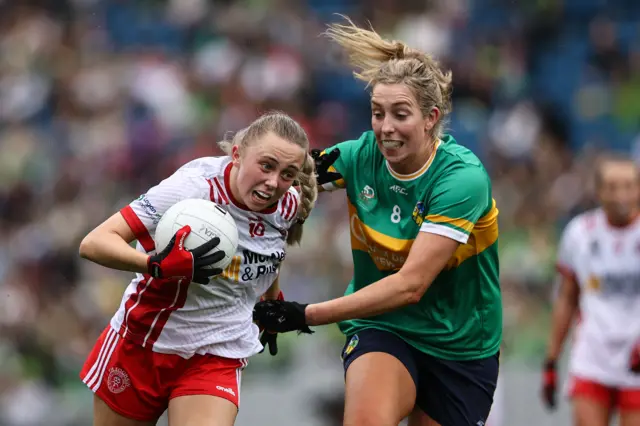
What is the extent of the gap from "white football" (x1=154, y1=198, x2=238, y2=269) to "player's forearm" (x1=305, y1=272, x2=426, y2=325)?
533 mm

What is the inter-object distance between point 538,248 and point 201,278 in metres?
6.06

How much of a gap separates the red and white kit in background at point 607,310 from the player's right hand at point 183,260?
369 centimetres

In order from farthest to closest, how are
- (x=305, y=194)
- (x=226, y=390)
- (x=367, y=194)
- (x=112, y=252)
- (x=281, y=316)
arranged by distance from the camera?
A: (x=367, y=194) < (x=305, y=194) < (x=281, y=316) < (x=226, y=390) < (x=112, y=252)

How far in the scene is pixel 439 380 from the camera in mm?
5422

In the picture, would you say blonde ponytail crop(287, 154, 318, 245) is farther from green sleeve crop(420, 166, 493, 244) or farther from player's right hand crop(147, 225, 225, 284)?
player's right hand crop(147, 225, 225, 284)

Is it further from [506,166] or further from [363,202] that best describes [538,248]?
[363,202]

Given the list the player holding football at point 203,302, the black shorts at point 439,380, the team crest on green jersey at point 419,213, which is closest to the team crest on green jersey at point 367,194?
the team crest on green jersey at point 419,213

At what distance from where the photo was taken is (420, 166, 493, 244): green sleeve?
5.05 meters

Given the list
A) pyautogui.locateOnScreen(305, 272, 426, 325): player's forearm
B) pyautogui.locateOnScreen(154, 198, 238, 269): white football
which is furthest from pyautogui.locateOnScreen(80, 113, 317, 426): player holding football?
pyautogui.locateOnScreen(305, 272, 426, 325): player's forearm

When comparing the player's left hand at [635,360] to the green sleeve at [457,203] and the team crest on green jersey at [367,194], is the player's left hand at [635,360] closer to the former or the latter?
the green sleeve at [457,203]

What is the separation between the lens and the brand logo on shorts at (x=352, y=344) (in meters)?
5.43

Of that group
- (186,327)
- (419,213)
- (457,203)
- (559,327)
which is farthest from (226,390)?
(559,327)

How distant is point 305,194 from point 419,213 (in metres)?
0.54

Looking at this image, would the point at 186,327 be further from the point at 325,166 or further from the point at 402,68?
the point at 402,68
